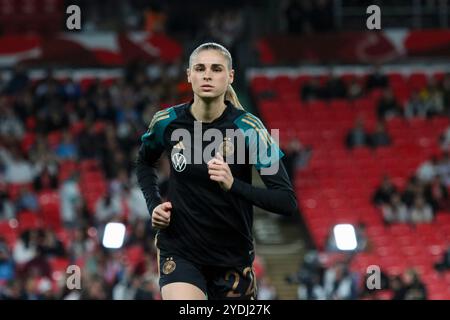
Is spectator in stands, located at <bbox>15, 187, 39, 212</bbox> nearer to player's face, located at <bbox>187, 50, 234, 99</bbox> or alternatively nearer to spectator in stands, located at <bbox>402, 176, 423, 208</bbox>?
spectator in stands, located at <bbox>402, 176, 423, 208</bbox>

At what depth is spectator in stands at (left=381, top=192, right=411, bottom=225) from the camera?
1831 cm

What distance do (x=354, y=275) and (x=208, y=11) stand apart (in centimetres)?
968

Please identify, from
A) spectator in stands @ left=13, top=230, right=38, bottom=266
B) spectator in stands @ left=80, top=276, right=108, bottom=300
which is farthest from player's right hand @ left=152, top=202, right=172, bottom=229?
spectator in stands @ left=13, top=230, right=38, bottom=266

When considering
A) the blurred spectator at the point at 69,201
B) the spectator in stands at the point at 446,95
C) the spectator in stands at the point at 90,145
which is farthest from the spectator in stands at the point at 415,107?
the blurred spectator at the point at 69,201

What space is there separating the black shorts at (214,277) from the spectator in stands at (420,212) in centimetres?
1243

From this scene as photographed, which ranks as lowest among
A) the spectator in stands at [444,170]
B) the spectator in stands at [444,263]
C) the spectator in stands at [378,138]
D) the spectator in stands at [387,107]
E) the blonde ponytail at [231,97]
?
the spectator in stands at [444,263]

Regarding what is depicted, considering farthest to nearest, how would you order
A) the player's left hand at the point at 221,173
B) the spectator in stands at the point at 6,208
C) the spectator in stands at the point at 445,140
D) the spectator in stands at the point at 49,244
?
the spectator in stands at the point at 445,140 < the spectator in stands at the point at 6,208 < the spectator in stands at the point at 49,244 < the player's left hand at the point at 221,173

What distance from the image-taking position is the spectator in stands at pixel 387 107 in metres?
21.2

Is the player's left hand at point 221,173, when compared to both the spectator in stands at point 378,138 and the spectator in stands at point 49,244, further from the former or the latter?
the spectator in stands at point 378,138

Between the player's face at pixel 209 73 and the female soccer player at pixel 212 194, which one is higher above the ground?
the player's face at pixel 209 73

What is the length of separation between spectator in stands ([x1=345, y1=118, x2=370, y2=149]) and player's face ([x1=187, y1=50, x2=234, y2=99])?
564 inches

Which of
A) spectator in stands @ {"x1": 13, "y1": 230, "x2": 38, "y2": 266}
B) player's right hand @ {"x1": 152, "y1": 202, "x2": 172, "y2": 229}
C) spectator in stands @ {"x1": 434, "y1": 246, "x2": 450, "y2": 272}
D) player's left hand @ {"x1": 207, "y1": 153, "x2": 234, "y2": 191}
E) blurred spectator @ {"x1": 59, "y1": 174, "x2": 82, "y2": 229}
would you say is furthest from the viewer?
blurred spectator @ {"x1": 59, "y1": 174, "x2": 82, "y2": 229}

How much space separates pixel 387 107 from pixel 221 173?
620 inches
